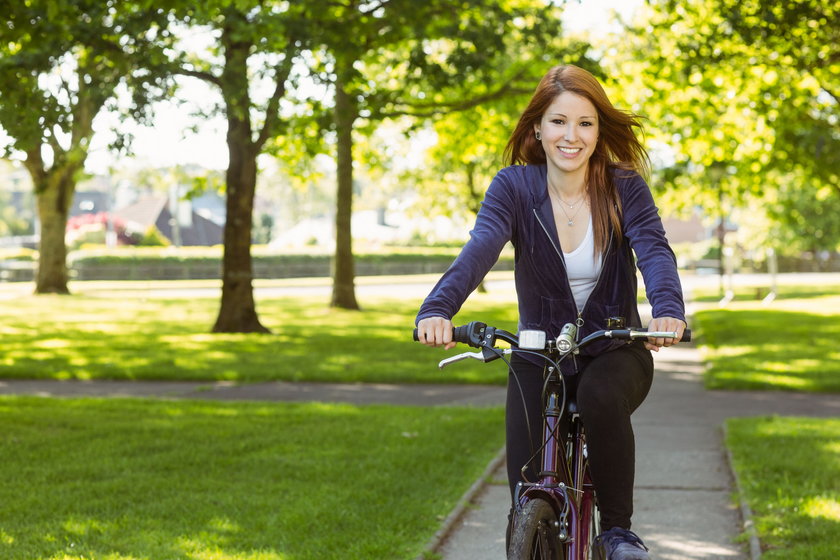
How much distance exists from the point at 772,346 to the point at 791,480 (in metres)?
10.6

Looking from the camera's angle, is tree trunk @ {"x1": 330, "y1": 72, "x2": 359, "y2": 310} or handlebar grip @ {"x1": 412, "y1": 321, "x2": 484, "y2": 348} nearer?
handlebar grip @ {"x1": 412, "y1": 321, "x2": 484, "y2": 348}

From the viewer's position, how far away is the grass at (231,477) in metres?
5.50

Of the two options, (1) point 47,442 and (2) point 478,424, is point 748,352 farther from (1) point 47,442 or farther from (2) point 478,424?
(1) point 47,442

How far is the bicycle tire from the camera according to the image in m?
3.14

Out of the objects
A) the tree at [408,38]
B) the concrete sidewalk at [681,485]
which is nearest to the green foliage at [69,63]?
the tree at [408,38]

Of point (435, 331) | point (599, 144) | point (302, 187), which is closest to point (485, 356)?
point (435, 331)

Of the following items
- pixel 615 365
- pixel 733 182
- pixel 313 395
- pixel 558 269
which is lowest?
pixel 313 395

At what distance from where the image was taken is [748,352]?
53.3ft

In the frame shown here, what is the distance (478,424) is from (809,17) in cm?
763

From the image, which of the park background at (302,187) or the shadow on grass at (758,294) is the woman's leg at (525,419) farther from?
the shadow on grass at (758,294)

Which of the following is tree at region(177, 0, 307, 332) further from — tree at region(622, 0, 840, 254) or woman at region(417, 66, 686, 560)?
woman at region(417, 66, 686, 560)

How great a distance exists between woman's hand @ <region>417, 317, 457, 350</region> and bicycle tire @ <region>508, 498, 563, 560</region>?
20.1 inches

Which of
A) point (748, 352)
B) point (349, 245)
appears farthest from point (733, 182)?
point (748, 352)

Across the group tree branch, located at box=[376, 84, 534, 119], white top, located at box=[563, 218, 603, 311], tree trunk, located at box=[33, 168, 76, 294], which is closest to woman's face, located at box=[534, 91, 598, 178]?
white top, located at box=[563, 218, 603, 311]
